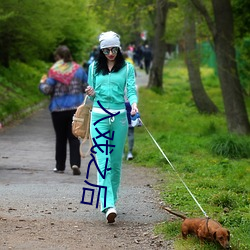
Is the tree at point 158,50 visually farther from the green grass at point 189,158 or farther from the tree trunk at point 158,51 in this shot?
the green grass at point 189,158

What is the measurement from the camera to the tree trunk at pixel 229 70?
16.1m

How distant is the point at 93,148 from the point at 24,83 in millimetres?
19088

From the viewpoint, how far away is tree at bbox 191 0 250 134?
16.2m

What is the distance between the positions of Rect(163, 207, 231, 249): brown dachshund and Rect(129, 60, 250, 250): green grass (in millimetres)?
82

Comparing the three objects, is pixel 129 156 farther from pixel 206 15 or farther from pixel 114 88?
pixel 114 88

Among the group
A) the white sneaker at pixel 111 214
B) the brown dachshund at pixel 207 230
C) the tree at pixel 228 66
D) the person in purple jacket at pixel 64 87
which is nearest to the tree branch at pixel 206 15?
the tree at pixel 228 66

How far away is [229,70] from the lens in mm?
16422

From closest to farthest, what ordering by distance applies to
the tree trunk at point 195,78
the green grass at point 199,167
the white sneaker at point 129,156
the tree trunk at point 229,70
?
the green grass at point 199,167
the white sneaker at point 129,156
the tree trunk at point 229,70
the tree trunk at point 195,78

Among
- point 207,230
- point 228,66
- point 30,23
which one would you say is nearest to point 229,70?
point 228,66

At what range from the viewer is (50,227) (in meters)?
7.30

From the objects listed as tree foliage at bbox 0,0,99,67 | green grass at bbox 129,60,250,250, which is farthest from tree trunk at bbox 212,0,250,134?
tree foliage at bbox 0,0,99,67

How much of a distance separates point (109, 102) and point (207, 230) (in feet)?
6.37

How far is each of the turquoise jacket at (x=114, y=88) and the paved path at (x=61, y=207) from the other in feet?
3.96

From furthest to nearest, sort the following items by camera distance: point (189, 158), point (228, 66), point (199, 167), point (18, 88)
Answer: point (18, 88) < point (228, 66) < point (189, 158) < point (199, 167)
